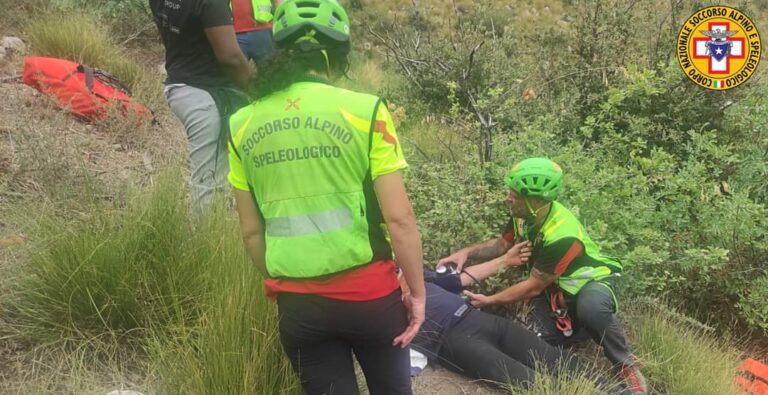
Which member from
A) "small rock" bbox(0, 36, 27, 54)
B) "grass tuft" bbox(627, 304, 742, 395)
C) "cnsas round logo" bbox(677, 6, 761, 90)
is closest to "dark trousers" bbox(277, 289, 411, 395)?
"grass tuft" bbox(627, 304, 742, 395)

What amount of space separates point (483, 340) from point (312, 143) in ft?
6.69

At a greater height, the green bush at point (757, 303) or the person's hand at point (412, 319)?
the person's hand at point (412, 319)

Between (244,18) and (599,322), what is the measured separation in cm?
295

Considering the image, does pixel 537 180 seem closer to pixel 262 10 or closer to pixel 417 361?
pixel 417 361

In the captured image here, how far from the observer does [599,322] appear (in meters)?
3.38

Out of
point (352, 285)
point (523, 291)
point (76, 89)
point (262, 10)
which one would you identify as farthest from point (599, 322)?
point (76, 89)

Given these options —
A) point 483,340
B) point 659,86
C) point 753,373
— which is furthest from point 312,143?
point 659,86

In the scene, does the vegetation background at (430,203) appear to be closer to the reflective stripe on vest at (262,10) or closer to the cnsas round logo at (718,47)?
the cnsas round logo at (718,47)

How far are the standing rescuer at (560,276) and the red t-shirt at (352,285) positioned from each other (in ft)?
6.44

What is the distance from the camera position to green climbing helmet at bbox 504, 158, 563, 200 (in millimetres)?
3545

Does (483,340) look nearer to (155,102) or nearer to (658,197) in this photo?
(658,197)

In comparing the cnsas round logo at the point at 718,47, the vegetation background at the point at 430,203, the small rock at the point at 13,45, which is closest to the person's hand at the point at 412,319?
the vegetation background at the point at 430,203

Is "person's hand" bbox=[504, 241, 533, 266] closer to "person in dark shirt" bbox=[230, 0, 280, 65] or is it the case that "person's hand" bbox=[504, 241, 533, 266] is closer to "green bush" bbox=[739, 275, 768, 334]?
"green bush" bbox=[739, 275, 768, 334]

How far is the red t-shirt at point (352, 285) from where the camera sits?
5.74 feet
